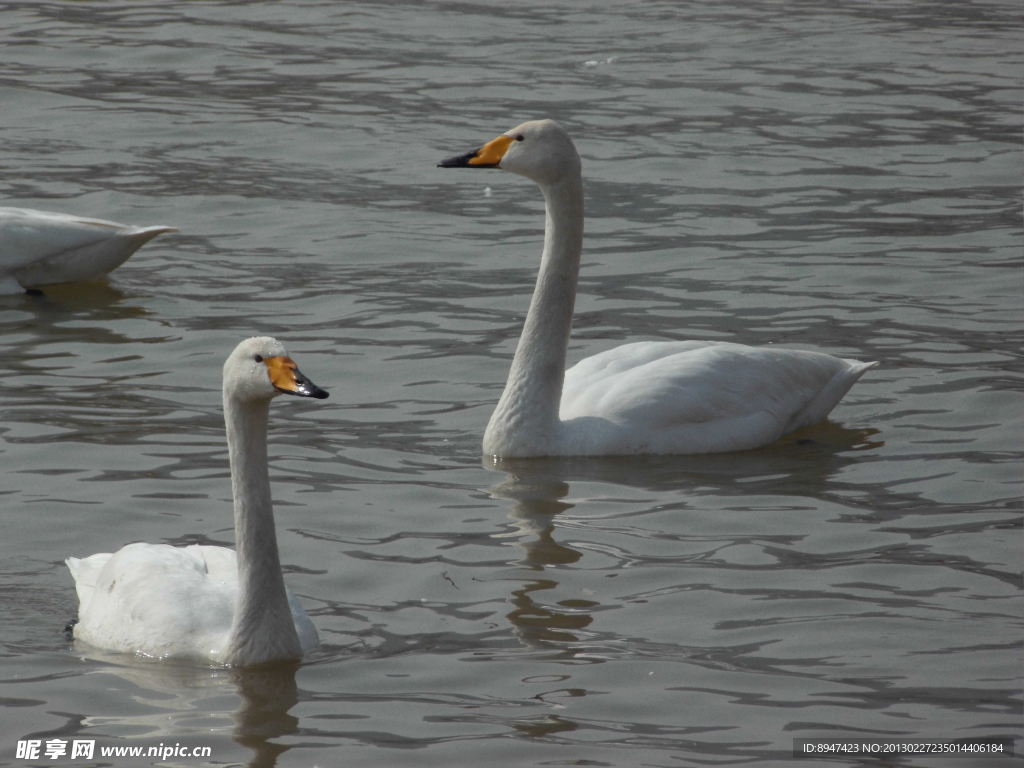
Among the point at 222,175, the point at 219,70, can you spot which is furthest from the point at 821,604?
the point at 219,70

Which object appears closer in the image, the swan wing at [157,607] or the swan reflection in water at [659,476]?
the swan wing at [157,607]

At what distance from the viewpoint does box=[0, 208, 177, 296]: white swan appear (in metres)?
10.6

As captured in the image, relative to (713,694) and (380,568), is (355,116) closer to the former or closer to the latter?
(380,568)

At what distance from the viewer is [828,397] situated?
8.49m

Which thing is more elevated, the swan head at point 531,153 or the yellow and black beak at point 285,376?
the swan head at point 531,153

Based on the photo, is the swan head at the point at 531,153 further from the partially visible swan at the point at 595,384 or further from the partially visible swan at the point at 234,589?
the partially visible swan at the point at 234,589

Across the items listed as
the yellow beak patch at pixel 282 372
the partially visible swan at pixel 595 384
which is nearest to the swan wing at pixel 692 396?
the partially visible swan at pixel 595 384

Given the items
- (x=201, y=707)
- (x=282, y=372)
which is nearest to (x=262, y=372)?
(x=282, y=372)

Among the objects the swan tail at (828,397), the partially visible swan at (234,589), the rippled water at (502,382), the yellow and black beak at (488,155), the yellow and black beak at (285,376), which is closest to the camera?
the yellow and black beak at (285,376)

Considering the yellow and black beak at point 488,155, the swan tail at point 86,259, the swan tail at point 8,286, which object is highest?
the yellow and black beak at point 488,155

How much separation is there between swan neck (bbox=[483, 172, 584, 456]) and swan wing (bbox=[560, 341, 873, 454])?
0.56 ft

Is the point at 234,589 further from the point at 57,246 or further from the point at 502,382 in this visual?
the point at 57,246

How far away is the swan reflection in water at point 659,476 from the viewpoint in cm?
677

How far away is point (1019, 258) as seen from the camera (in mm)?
11258
